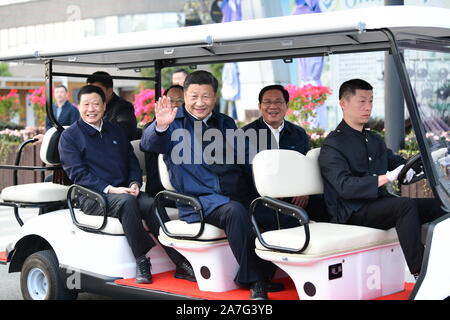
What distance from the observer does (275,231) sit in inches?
148

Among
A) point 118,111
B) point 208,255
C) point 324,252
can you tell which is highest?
point 118,111

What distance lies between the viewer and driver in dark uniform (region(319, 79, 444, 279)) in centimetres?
362

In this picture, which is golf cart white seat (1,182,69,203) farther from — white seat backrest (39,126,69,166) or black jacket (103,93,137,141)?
black jacket (103,93,137,141)

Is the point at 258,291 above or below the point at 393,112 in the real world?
below

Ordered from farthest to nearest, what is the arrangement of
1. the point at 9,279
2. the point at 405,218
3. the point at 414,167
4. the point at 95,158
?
1. the point at 9,279
2. the point at 95,158
3. the point at 414,167
4. the point at 405,218

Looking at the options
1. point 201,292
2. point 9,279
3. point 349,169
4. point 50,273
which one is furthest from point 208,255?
point 9,279

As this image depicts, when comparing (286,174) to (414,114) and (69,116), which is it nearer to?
(414,114)

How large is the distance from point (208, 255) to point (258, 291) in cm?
36

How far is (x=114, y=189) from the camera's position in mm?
4527

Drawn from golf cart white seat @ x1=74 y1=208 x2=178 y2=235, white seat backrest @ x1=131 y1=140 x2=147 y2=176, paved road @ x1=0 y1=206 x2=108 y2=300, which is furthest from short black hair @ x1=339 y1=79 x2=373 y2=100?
paved road @ x1=0 y1=206 x2=108 y2=300

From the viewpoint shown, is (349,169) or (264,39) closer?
(264,39)

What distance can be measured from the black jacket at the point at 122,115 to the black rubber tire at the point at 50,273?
1.27 meters

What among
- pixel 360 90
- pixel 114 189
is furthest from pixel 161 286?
pixel 360 90
